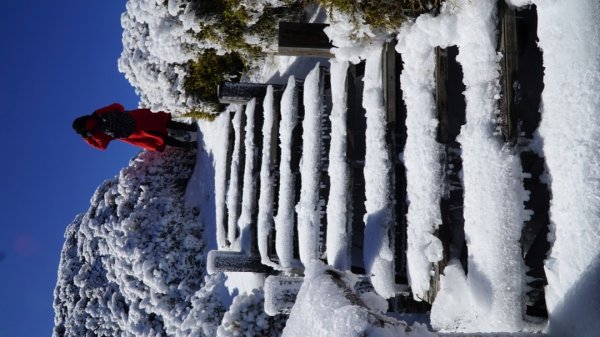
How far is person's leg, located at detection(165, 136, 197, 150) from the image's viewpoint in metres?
8.17

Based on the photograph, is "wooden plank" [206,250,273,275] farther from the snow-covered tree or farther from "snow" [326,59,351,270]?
"snow" [326,59,351,270]

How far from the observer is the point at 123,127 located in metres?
7.26

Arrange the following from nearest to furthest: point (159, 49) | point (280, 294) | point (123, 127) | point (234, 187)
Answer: point (280, 294), point (234, 187), point (159, 49), point (123, 127)

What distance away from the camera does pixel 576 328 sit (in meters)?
2.03

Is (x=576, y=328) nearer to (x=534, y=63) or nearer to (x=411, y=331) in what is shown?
(x=411, y=331)

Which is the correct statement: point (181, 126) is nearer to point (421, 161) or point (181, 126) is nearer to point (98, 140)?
point (98, 140)

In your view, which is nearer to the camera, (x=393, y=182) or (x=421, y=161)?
(x=421, y=161)

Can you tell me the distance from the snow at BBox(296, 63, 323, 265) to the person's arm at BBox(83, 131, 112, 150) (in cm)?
413

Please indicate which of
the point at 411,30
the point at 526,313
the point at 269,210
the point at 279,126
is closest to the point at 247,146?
the point at 279,126

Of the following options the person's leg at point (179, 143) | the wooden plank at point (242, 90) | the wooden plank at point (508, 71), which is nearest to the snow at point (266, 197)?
the wooden plank at point (242, 90)

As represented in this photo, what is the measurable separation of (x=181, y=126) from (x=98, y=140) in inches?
60.2

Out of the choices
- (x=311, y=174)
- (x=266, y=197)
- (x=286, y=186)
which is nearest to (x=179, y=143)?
(x=266, y=197)

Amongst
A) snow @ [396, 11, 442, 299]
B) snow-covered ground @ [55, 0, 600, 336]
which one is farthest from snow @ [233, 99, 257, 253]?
snow @ [396, 11, 442, 299]

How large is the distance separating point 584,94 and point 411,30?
1.35 metres
